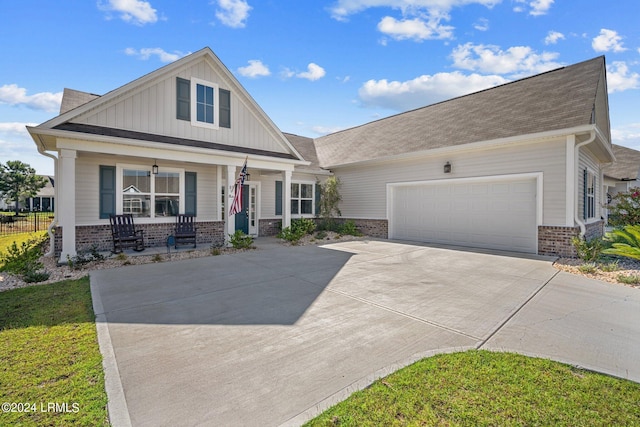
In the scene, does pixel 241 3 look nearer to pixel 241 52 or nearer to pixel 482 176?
pixel 241 52

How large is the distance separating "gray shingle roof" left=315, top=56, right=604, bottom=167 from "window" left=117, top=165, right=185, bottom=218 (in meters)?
7.49

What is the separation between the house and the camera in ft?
28.2

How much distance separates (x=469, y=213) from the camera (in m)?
10.8

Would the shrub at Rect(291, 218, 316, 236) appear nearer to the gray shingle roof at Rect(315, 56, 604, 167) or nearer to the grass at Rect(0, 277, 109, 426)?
the gray shingle roof at Rect(315, 56, 604, 167)

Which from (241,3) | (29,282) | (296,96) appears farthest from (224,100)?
(29,282)

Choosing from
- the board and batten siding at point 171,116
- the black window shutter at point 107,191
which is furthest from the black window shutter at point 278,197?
the black window shutter at point 107,191

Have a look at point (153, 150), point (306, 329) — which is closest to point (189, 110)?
point (153, 150)

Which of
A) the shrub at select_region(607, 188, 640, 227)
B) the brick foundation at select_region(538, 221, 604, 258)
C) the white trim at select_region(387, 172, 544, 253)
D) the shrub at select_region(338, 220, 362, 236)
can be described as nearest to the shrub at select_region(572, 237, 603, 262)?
the brick foundation at select_region(538, 221, 604, 258)

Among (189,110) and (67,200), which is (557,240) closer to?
(189,110)

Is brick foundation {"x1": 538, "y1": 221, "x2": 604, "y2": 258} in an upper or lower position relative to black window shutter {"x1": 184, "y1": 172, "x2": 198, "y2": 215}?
lower

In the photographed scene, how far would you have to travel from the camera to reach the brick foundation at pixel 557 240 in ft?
28.1

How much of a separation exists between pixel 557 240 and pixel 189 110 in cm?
1240

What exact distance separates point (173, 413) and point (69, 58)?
13.1 meters

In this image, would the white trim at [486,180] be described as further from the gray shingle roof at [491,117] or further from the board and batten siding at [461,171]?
the gray shingle roof at [491,117]
